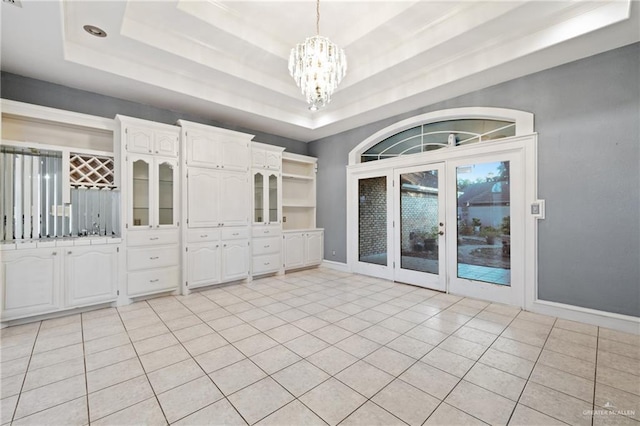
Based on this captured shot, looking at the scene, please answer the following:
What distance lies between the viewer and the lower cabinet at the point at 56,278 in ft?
9.82

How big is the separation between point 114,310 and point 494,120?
5734 millimetres

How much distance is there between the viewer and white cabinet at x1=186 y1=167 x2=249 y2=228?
4.28m

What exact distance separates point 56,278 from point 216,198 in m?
2.16

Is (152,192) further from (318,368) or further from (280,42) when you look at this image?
(318,368)

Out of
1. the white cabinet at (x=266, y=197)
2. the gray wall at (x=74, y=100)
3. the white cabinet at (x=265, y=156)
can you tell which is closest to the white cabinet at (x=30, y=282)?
the gray wall at (x=74, y=100)

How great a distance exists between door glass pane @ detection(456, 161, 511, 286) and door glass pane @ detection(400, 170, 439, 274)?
40cm

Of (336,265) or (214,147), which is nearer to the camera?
(214,147)

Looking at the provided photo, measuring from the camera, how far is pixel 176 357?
238 cm

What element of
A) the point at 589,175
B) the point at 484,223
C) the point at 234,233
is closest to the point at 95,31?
the point at 234,233

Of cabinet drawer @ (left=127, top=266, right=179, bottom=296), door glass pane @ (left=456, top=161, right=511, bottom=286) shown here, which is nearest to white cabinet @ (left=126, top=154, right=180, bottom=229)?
cabinet drawer @ (left=127, top=266, right=179, bottom=296)

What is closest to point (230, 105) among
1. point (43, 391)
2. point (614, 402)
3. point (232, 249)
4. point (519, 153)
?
point (232, 249)

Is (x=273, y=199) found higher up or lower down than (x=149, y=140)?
lower down

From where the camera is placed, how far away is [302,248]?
5836 millimetres

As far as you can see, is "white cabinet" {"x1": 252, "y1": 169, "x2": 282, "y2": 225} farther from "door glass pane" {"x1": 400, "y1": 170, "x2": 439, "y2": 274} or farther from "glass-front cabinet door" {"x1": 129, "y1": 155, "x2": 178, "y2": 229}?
"door glass pane" {"x1": 400, "y1": 170, "x2": 439, "y2": 274}
